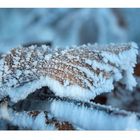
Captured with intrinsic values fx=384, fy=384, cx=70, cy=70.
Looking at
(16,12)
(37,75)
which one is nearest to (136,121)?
(37,75)

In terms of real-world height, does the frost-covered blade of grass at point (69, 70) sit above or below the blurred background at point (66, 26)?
below

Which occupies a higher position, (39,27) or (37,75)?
(39,27)

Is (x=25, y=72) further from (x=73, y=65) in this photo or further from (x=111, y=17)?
(x=111, y=17)

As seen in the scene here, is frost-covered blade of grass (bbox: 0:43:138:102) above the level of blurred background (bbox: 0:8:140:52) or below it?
below

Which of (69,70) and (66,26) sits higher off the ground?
(66,26)

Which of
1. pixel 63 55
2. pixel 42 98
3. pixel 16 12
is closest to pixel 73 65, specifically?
pixel 63 55
